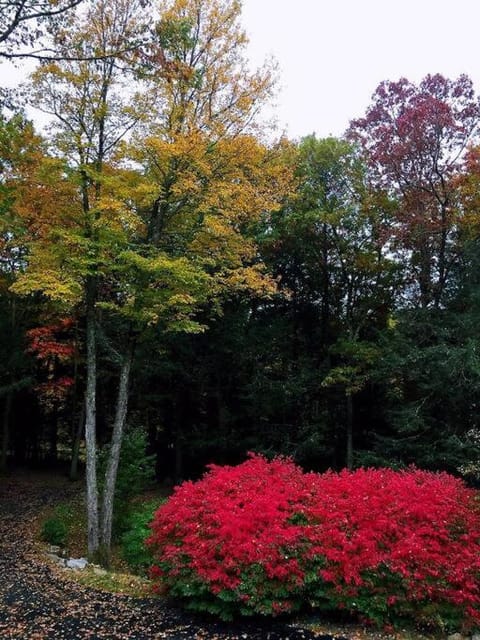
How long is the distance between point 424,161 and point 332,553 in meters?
12.0

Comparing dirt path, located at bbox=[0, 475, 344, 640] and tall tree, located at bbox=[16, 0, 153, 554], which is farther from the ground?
tall tree, located at bbox=[16, 0, 153, 554]

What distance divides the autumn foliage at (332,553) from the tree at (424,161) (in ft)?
31.5

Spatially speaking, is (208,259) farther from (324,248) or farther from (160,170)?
(324,248)

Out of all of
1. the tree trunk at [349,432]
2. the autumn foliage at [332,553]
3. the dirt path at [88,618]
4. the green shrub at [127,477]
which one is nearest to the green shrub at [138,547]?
the dirt path at [88,618]

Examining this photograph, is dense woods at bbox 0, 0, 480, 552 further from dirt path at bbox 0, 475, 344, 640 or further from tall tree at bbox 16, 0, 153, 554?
dirt path at bbox 0, 475, 344, 640

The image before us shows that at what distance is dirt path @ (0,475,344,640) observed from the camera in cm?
472

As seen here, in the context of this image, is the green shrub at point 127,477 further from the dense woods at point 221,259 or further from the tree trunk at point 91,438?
the tree trunk at point 91,438

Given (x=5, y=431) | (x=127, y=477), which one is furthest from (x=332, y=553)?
(x=5, y=431)

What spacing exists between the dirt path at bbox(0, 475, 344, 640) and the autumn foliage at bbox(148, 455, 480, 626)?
0.19 m

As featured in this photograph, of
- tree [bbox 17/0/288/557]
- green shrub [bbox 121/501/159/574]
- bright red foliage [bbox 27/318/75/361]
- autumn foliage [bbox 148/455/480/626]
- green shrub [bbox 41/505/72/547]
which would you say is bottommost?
green shrub [bbox 41/505/72/547]

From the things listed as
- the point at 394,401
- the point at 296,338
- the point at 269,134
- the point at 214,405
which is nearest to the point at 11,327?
the point at 214,405

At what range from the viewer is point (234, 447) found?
16.5 m

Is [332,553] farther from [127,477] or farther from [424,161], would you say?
[424,161]

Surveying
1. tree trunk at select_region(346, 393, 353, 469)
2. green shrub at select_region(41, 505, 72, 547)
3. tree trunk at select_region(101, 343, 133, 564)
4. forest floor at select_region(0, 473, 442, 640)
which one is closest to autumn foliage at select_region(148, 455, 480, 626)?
forest floor at select_region(0, 473, 442, 640)
